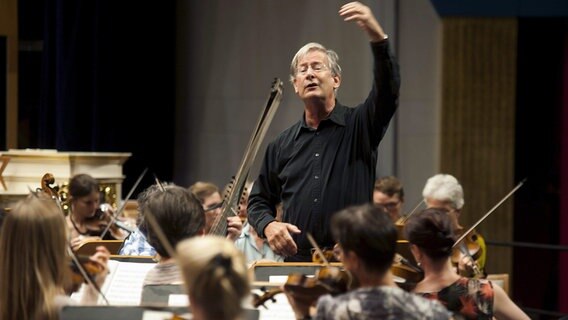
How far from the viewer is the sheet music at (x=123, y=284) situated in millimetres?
3539

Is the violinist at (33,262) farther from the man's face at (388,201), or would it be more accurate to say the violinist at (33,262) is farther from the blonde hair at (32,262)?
the man's face at (388,201)

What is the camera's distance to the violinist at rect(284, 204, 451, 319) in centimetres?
267

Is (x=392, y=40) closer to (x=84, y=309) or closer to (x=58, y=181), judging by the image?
(x=58, y=181)

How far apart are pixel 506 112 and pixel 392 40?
101 centimetres

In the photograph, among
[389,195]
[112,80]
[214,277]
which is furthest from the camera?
[112,80]

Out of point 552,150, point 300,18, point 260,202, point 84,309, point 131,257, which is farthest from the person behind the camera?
point 300,18

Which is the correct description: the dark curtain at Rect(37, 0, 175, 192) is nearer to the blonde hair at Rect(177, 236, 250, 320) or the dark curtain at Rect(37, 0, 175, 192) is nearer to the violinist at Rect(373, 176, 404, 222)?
the violinist at Rect(373, 176, 404, 222)

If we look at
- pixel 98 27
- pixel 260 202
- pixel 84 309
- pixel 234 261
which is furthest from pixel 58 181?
pixel 234 261

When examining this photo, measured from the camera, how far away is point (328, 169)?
4.07m

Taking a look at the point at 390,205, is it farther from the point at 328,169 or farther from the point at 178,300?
the point at 178,300

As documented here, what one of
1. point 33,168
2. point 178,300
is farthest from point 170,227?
point 33,168

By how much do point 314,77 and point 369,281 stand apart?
4.76 feet

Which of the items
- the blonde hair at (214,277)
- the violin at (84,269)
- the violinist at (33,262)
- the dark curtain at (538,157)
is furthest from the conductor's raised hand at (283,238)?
the dark curtain at (538,157)

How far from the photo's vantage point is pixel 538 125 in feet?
27.3
